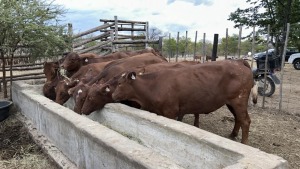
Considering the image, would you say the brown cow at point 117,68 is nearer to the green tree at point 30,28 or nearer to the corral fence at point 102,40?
the green tree at point 30,28

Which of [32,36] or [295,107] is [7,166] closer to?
[32,36]

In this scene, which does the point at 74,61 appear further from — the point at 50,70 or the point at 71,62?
the point at 50,70

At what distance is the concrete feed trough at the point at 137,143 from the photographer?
2654mm

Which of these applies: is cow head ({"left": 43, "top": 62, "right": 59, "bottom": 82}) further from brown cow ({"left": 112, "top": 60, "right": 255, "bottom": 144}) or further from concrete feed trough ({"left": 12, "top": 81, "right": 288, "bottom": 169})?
brown cow ({"left": 112, "top": 60, "right": 255, "bottom": 144})

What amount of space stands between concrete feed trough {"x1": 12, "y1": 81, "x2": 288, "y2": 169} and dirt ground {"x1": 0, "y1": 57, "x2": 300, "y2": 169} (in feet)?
1.21

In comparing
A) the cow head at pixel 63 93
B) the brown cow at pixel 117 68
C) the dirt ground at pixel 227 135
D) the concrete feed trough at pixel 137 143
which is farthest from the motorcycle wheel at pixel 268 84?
the concrete feed trough at pixel 137 143

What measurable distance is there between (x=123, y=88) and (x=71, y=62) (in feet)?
9.54

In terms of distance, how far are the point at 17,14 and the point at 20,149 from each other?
3082 millimetres

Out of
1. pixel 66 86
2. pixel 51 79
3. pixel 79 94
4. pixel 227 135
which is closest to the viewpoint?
pixel 79 94

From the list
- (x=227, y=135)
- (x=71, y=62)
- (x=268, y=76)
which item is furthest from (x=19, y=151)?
(x=268, y=76)

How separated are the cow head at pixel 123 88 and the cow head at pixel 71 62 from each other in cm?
272

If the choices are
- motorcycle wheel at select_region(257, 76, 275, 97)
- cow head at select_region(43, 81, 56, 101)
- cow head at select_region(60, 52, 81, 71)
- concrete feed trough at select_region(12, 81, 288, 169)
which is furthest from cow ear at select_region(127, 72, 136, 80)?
motorcycle wheel at select_region(257, 76, 275, 97)

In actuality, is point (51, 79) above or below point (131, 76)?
below

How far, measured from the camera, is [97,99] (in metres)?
5.05
